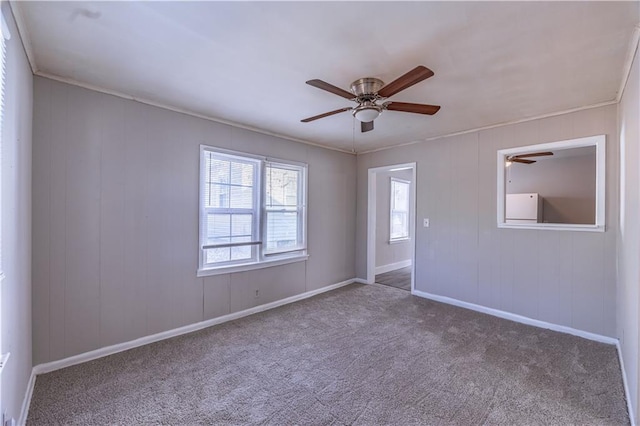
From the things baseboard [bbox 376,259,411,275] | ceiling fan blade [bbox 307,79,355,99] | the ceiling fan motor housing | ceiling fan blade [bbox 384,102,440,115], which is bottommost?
baseboard [bbox 376,259,411,275]

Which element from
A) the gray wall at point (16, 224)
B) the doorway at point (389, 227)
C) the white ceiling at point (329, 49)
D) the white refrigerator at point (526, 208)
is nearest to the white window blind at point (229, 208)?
the white ceiling at point (329, 49)

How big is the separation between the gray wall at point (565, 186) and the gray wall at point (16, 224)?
720 centimetres

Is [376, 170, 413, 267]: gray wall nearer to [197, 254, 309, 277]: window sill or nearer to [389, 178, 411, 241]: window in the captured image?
[389, 178, 411, 241]: window

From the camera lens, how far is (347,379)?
2326 millimetres

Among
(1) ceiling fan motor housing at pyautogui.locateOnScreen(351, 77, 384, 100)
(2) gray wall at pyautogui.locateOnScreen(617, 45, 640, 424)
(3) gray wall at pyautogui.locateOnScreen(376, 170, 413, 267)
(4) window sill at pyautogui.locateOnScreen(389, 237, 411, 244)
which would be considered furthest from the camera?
(4) window sill at pyautogui.locateOnScreen(389, 237, 411, 244)

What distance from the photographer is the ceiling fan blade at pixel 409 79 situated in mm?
1810

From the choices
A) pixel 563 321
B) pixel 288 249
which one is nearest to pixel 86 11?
pixel 288 249

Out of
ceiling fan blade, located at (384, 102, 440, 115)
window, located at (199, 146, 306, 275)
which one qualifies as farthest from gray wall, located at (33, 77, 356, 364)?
ceiling fan blade, located at (384, 102, 440, 115)

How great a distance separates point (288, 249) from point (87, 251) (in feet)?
7.69

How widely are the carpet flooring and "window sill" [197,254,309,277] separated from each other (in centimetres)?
62

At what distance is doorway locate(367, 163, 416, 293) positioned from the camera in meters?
5.25

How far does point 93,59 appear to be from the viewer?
7.11ft

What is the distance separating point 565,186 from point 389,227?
10.8 ft

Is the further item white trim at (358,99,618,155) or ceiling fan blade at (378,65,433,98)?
white trim at (358,99,618,155)
